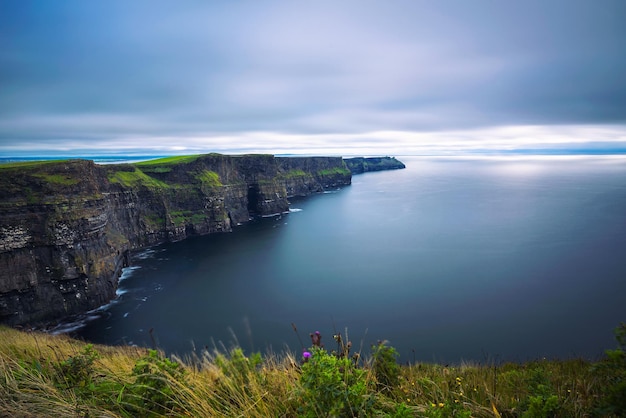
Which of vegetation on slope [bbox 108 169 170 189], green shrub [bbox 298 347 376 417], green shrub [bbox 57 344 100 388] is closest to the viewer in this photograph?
green shrub [bbox 298 347 376 417]

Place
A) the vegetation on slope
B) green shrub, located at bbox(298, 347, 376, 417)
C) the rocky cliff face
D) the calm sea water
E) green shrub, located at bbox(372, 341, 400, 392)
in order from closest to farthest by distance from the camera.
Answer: green shrub, located at bbox(298, 347, 376, 417) → green shrub, located at bbox(372, 341, 400, 392) → the calm sea water → the rocky cliff face → the vegetation on slope

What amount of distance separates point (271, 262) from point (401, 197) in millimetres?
94489

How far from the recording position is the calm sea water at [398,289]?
1375 inches

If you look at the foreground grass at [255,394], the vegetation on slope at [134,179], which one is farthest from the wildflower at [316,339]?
the vegetation on slope at [134,179]

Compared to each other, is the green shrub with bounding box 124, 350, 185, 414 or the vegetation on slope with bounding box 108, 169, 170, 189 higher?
the vegetation on slope with bounding box 108, 169, 170, 189

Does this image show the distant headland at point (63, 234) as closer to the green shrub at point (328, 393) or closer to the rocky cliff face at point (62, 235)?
the rocky cliff face at point (62, 235)

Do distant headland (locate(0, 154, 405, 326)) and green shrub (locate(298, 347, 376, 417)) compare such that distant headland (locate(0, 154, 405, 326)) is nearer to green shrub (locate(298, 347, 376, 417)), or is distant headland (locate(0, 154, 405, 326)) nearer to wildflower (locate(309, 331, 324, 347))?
wildflower (locate(309, 331, 324, 347))

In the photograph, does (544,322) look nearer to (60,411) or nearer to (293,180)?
(60,411)

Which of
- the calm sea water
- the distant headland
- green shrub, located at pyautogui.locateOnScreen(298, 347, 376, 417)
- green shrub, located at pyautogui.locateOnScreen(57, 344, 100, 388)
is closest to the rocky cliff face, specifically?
the distant headland

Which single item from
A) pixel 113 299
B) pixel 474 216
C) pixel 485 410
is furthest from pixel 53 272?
pixel 474 216

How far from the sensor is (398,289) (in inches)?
1853

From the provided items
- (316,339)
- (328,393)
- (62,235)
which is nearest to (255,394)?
(316,339)

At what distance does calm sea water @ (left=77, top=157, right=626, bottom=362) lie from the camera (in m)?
34.9

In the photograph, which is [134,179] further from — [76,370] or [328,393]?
[328,393]
